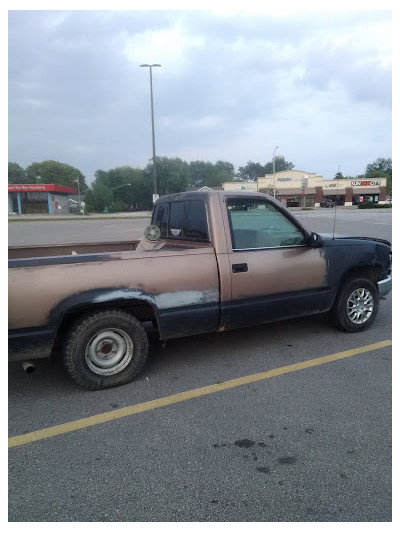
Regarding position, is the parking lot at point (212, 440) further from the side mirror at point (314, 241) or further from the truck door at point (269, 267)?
the side mirror at point (314, 241)

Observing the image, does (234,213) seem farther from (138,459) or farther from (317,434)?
(138,459)

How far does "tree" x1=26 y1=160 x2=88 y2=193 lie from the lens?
98562 mm

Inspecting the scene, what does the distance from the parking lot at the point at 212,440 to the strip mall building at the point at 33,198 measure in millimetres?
58641

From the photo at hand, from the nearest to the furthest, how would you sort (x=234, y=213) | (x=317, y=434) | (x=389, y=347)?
(x=317, y=434) < (x=234, y=213) < (x=389, y=347)

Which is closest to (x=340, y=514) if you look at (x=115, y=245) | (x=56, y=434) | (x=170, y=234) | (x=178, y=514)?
(x=178, y=514)

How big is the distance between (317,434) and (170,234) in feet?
8.35

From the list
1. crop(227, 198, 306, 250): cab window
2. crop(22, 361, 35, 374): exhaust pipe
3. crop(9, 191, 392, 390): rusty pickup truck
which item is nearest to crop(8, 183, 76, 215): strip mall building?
crop(9, 191, 392, 390): rusty pickup truck

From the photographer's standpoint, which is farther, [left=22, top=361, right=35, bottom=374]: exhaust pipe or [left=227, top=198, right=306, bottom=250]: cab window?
[left=227, top=198, right=306, bottom=250]: cab window

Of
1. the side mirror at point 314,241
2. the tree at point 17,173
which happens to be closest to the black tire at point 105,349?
the side mirror at point 314,241

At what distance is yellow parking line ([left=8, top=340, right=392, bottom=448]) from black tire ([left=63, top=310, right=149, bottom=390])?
0.39 metres

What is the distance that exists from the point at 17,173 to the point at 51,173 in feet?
28.4

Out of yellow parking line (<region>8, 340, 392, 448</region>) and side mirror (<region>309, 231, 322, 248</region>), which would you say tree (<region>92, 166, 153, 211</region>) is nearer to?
side mirror (<region>309, 231, 322, 248</region>)

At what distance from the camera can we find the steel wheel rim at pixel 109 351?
3113mm

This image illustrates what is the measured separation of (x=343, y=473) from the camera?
2166 mm
